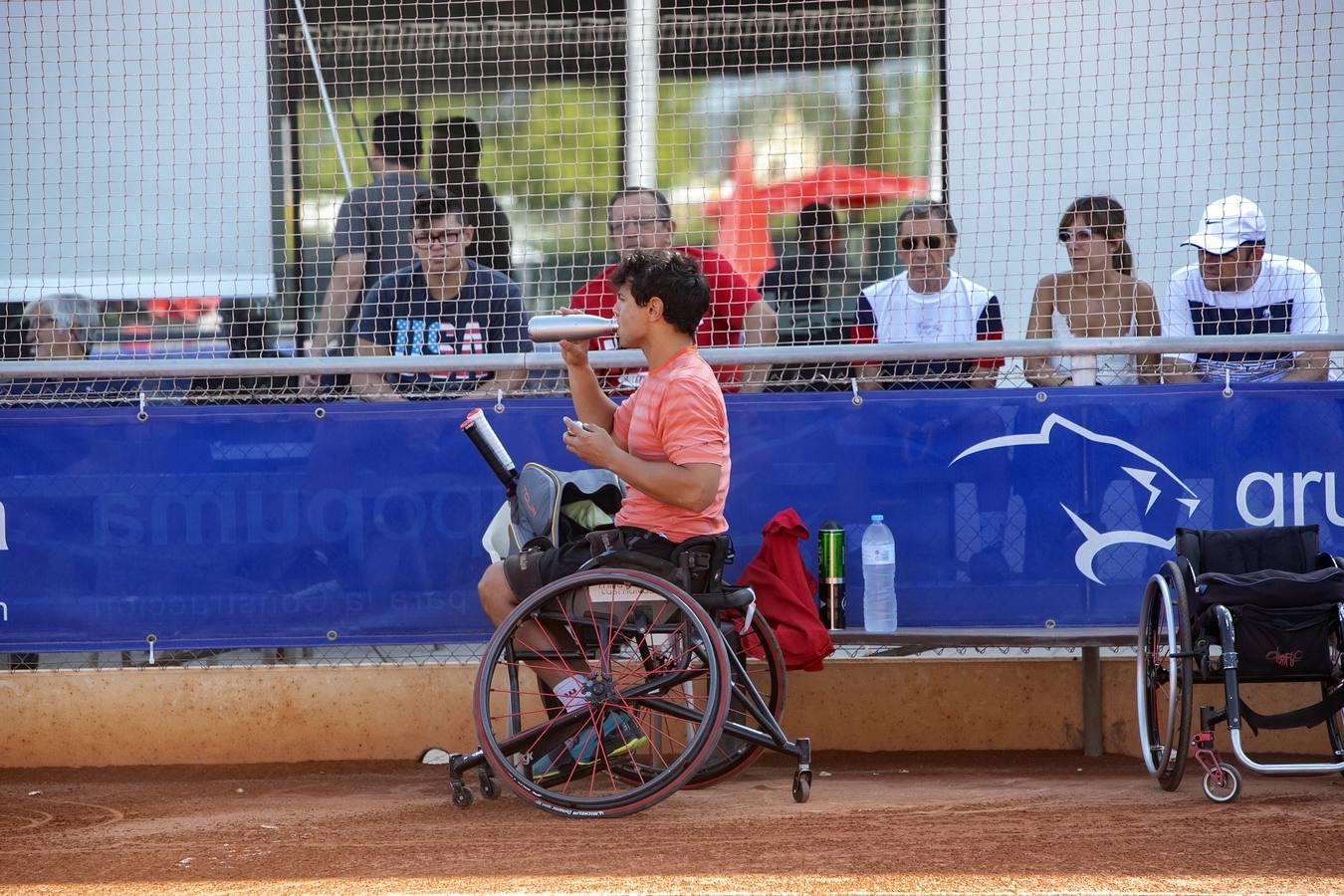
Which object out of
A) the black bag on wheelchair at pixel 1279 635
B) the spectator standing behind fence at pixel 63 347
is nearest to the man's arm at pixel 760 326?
the black bag on wheelchair at pixel 1279 635

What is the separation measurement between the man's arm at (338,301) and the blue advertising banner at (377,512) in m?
0.73

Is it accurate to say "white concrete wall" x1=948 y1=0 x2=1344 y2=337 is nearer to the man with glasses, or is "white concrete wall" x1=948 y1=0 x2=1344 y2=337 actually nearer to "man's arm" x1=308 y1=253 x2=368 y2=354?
the man with glasses

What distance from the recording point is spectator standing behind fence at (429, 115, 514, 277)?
6648 mm

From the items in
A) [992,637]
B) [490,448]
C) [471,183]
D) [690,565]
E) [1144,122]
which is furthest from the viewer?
[471,183]

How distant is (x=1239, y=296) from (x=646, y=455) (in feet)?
8.14

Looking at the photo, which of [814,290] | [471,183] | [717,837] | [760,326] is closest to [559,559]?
[717,837]

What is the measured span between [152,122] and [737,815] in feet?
12.6

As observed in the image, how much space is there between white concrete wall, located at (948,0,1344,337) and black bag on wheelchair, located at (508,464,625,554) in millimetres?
1925

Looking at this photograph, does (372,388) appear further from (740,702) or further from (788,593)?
(740,702)

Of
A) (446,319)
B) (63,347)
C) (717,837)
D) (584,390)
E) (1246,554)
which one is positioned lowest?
(717,837)

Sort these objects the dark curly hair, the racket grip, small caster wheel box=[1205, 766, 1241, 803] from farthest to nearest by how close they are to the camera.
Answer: the racket grip → the dark curly hair → small caster wheel box=[1205, 766, 1241, 803]

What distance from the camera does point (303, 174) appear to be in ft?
22.1

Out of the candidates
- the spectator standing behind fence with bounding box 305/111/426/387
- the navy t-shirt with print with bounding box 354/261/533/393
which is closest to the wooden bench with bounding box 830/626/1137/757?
the navy t-shirt with print with bounding box 354/261/533/393

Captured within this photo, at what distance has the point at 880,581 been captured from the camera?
212 inches
